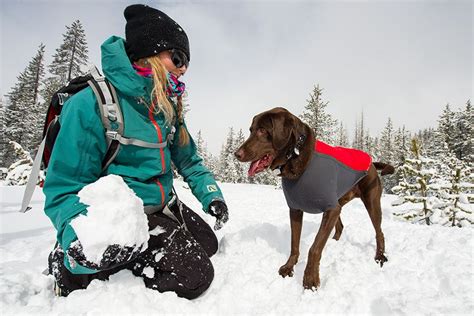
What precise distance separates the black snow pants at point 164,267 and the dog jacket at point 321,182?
1.18m

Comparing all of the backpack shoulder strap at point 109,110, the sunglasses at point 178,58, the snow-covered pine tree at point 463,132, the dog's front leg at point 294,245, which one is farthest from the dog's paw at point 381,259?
the snow-covered pine tree at point 463,132

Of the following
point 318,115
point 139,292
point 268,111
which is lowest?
point 139,292

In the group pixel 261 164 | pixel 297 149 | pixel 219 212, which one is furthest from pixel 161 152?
pixel 297 149

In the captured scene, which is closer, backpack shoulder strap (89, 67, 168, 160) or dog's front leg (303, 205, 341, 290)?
backpack shoulder strap (89, 67, 168, 160)

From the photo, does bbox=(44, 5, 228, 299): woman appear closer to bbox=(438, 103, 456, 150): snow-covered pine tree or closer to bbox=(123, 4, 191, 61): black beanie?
bbox=(123, 4, 191, 61): black beanie

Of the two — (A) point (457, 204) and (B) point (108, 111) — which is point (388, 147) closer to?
(A) point (457, 204)

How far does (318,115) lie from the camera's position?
26719 mm

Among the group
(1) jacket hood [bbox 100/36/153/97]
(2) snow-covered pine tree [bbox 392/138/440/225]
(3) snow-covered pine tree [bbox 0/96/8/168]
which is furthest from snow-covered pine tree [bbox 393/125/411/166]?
(3) snow-covered pine tree [bbox 0/96/8/168]

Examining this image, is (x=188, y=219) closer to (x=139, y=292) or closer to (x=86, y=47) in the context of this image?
(x=139, y=292)

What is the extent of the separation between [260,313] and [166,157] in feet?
5.72

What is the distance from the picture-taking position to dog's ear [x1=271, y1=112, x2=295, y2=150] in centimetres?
295

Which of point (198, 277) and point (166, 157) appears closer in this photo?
point (198, 277)

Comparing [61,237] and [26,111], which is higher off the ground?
[26,111]

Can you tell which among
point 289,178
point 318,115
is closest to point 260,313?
point 289,178
